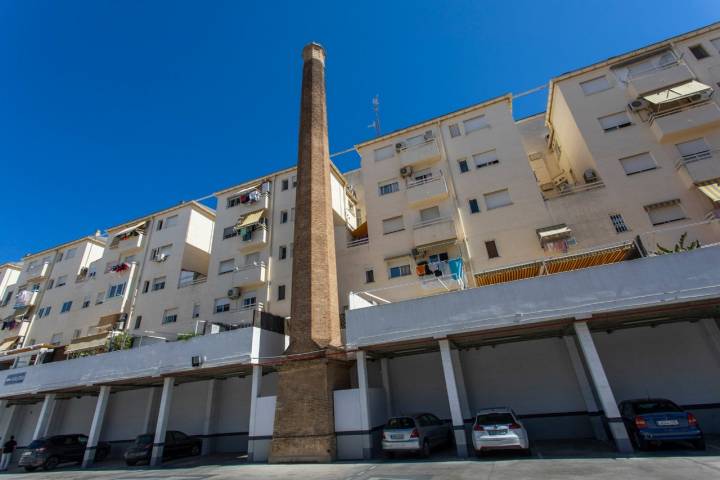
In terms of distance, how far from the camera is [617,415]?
461 inches

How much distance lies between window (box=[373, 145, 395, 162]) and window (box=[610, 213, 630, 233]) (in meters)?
14.4

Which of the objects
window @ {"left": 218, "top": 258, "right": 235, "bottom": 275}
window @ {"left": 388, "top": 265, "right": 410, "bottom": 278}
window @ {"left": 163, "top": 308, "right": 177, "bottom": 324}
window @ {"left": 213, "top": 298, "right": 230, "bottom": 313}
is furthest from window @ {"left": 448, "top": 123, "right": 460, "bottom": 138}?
window @ {"left": 163, "top": 308, "right": 177, "bottom": 324}

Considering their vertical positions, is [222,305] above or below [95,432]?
Result: above

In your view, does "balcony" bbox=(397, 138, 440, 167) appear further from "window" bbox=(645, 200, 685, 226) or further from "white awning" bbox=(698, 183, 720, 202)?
"white awning" bbox=(698, 183, 720, 202)

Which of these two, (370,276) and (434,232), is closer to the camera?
(434,232)

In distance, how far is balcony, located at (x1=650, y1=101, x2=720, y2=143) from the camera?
19.5 m

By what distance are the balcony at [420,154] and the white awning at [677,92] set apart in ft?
41.3

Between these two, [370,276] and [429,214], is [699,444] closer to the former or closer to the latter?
[429,214]

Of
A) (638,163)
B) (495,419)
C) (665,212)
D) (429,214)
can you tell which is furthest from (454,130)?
(495,419)

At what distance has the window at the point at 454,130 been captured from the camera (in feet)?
83.0

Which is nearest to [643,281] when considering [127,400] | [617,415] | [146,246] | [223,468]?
[617,415]

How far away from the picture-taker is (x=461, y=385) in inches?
666

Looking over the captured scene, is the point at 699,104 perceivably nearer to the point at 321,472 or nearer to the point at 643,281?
the point at 643,281

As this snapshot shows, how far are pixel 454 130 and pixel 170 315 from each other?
85.3ft
